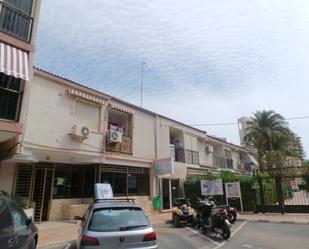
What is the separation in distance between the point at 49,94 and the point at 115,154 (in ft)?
17.9

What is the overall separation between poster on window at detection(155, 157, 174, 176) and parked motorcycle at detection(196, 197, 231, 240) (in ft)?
21.0

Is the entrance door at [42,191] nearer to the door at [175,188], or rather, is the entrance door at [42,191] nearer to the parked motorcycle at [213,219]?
the parked motorcycle at [213,219]

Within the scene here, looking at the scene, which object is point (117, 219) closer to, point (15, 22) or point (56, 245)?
point (56, 245)

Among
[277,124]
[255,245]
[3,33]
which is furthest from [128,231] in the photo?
[277,124]

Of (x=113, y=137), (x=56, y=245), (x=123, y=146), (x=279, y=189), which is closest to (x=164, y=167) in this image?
(x=123, y=146)

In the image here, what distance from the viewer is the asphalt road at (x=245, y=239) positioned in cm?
882

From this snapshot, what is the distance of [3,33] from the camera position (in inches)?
413

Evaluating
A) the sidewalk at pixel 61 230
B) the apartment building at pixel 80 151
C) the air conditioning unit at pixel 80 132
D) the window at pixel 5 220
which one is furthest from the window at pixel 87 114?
the window at pixel 5 220

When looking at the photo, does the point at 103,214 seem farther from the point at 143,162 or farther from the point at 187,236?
the point at 143,162

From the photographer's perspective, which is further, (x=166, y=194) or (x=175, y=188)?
(x=175, y=188)

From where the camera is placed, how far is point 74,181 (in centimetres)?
1633

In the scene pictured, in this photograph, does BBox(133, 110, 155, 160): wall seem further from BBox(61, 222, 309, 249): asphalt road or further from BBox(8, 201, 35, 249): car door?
BBox(8, 201, 35, 249): car door

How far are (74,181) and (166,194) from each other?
7.89m

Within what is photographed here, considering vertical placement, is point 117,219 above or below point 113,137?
below
